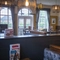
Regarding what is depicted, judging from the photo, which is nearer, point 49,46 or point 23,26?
point 49,46

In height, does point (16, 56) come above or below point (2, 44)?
below

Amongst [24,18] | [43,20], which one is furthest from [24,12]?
[43,20]

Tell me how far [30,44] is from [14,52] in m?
0.50

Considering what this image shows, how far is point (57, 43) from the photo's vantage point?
397 cm

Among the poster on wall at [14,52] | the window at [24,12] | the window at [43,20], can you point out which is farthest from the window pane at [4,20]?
the poster on wall at [14,52]

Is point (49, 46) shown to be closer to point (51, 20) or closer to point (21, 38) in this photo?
point (21, 38)

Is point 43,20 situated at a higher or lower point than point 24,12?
lower

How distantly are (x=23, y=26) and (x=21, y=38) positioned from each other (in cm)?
875

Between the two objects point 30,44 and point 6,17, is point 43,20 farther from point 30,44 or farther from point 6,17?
point 30,44

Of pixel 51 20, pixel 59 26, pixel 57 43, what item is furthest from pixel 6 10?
pixel 57 43

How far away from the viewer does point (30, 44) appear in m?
3.59

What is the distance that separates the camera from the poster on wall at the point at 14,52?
327cm

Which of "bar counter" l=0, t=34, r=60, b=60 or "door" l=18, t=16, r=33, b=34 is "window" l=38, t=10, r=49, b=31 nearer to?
"door" l=18, t=16, r=33, b=34

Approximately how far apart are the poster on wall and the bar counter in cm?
7
